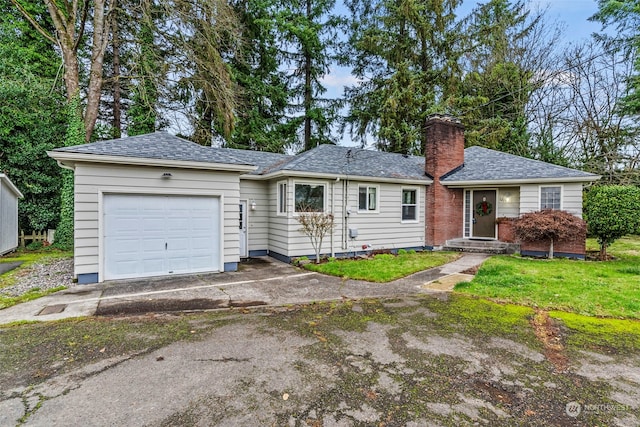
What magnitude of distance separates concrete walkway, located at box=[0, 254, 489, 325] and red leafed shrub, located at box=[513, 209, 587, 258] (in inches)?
143

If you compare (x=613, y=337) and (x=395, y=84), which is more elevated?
(x=395, y=84)

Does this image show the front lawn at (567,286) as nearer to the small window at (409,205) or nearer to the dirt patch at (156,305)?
the small window at (409,205)

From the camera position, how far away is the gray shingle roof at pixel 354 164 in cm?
1013

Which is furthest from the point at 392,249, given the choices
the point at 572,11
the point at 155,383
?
the point at 572,11

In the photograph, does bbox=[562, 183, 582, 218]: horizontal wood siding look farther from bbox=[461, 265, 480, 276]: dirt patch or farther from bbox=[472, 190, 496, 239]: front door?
bbox=[461, 265, 480, 276]: dirt patch

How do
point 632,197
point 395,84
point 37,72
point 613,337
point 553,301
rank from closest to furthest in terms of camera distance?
point 613,337
point 553,301
point 632,197
point 37,72
point 395,84

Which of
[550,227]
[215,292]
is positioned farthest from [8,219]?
[550,227]

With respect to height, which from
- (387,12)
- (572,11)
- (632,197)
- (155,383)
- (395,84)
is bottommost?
(155,383)

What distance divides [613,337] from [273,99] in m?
18.0

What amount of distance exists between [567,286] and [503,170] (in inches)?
260

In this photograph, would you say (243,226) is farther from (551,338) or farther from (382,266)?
(551,338)

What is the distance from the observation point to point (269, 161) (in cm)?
1214

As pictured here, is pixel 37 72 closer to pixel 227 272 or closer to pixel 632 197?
pixel 227 272

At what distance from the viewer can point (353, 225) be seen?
10695mm
